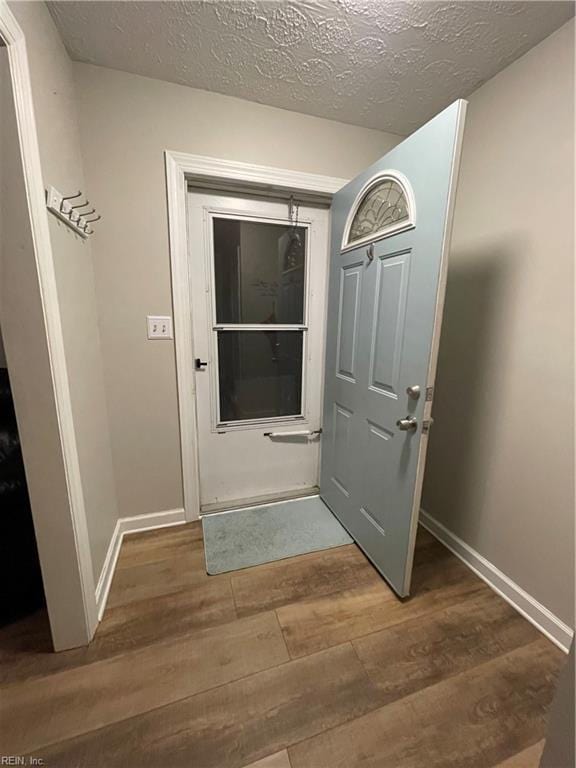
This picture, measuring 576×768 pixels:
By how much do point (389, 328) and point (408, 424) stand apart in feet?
1.43

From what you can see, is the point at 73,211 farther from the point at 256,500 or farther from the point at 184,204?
the point at 256,500

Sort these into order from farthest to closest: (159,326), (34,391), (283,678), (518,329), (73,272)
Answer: (159,326), (518,329), (73,272), (283,678), (34,391)

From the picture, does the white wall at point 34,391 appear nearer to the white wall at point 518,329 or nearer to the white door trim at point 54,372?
the white door trim at point 54,372

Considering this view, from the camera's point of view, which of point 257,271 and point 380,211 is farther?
point 257,271

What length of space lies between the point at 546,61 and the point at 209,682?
270 cm

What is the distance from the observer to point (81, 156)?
Result: 1.34 m

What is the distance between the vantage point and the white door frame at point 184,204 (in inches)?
58.0

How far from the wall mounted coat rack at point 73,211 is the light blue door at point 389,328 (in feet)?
4.05

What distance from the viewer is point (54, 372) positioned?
3.17 feet

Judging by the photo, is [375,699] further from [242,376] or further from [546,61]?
[546,61]

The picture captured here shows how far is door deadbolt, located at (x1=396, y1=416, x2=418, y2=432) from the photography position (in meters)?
1.23

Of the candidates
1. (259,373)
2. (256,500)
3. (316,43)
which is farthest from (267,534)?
(316,43)

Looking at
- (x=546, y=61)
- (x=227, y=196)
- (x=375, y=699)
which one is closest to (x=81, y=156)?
(x=227, y=196)

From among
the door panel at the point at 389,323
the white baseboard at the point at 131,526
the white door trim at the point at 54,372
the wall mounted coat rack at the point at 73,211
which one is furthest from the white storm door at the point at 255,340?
the white door trim at the point at 54,372
